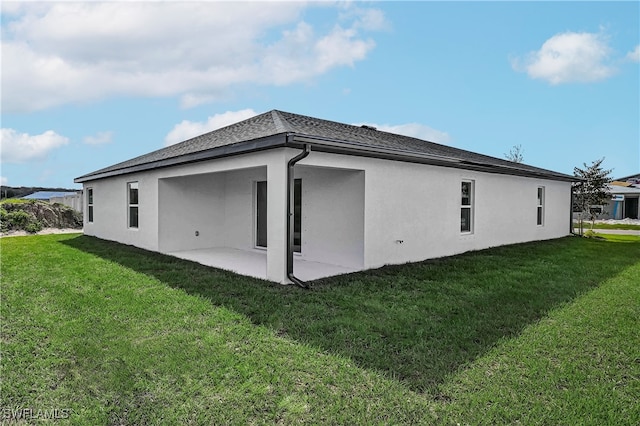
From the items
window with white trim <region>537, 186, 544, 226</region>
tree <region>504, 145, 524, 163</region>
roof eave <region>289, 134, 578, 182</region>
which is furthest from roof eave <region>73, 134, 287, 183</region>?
tree <region>504, 145, 524, 163</region>

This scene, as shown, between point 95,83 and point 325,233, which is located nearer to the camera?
point 325,233

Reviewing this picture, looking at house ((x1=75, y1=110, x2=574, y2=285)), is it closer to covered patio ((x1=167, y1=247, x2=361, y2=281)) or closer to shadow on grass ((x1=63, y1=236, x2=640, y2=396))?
covered patio ((x1=167, y1=247, x2=361, y2=281))

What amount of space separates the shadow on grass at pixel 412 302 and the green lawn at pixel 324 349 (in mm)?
30

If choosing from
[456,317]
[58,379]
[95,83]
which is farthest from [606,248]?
[95,83]

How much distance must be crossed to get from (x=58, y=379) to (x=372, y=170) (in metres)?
6.20

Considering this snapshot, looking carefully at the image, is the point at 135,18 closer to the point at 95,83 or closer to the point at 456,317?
the point at 95,83

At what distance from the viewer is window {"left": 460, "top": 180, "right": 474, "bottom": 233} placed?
1075 cm

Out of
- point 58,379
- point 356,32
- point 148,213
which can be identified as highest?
point 356,32

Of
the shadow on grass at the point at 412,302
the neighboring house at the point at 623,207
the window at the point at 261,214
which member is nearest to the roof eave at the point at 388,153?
the shadow on grass at the point at 412,302

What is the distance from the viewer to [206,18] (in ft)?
30.9

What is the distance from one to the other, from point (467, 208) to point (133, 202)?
1047cm

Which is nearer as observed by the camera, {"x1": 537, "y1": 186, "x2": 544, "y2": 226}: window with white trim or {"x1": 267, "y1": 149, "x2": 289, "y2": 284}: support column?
{"x1": 267, "y1": 149, "x2": 289, "y2": 284}: support column

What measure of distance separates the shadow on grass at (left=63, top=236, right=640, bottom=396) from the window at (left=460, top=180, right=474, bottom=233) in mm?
1283

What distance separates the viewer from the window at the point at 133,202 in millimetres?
12144
